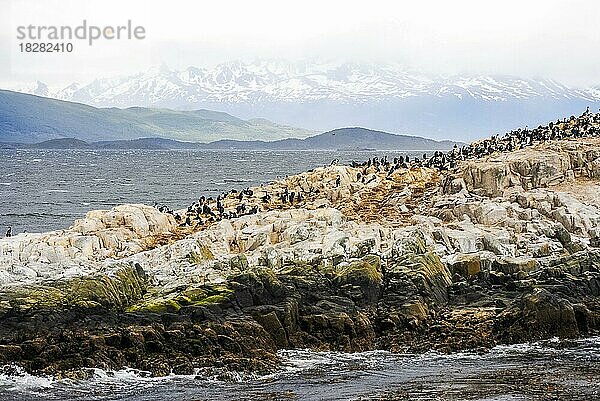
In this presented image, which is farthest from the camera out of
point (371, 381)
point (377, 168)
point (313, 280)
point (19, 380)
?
point (377, 168)

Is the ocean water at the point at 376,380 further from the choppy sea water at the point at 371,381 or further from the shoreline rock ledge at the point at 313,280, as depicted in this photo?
the shoreline rock ledge at the point at 313,280

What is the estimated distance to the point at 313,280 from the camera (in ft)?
94.8

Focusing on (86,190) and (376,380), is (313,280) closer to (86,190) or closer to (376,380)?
(376,380)

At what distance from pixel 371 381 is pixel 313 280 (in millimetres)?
7498

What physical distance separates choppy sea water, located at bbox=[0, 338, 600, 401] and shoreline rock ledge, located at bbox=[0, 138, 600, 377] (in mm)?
731

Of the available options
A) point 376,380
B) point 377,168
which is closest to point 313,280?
point 376,380

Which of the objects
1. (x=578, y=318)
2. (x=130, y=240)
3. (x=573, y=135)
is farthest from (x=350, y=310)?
(x=573, y=135)

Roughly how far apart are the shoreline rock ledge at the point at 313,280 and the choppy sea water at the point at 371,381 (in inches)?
28.8

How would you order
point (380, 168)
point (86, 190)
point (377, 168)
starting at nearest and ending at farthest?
point (377, 168), point (380, 168), point (86, 190)

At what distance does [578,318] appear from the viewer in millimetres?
26531

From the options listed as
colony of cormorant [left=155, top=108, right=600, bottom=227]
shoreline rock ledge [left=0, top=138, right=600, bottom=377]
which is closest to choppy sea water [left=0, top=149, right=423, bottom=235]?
colony of cormorant [left=155, top=108, right=600, bottom=227]

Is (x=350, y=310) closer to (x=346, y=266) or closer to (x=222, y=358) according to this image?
(x=346, y=266)

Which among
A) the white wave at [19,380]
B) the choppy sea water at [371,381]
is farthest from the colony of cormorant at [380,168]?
the white wave at [19,380]

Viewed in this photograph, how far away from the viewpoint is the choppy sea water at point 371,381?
20172 mm
